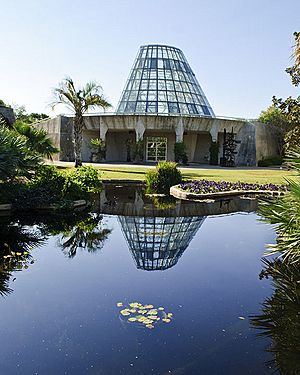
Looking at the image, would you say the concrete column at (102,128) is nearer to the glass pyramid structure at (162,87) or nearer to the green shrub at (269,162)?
the glass pyramid structure at (162,87)

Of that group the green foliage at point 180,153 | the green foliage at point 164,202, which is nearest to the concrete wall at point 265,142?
the green foliage at point 180,153

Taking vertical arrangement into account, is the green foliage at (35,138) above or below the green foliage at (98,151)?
above

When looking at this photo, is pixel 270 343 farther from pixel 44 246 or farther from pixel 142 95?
pixel 142 95

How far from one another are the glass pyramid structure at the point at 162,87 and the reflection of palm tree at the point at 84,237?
29.1 m

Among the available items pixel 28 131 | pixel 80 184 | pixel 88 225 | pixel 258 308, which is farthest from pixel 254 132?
pixel 258 308

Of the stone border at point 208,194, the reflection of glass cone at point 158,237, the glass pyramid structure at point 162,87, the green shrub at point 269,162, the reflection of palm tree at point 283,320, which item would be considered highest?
the glass pyramid structure at point 162,87

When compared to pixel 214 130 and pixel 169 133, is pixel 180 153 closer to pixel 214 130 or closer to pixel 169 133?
pixel 214 130

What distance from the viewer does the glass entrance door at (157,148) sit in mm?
39125

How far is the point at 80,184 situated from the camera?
11688 mm

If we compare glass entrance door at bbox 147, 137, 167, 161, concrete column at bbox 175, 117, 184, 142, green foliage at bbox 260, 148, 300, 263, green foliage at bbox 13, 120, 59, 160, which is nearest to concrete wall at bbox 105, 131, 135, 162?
glass entrance door at bbox 147, 137, 167, 161

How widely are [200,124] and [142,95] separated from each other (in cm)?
786

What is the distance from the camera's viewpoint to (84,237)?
25.6 feet

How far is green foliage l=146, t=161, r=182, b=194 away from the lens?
1526cm

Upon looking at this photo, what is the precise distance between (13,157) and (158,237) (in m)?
4.77
